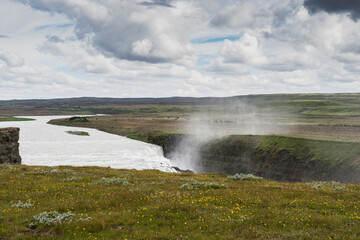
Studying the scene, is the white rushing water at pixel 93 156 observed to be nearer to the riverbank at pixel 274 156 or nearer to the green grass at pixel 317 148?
the riverbank at pixel 274 156

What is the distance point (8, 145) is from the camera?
134 ft

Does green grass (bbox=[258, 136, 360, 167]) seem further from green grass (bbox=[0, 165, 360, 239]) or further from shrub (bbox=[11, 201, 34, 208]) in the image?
shrub (bbox=[11, 201, 34, 208])

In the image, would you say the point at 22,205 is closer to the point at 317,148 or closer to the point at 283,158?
the point at 283,158

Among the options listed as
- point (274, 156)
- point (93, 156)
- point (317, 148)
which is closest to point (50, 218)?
point (317, 148)

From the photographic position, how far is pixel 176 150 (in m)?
86.7

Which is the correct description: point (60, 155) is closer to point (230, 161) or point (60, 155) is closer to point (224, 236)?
point (230, 161)

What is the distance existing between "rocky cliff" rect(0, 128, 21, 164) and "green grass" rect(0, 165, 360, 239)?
22.7m

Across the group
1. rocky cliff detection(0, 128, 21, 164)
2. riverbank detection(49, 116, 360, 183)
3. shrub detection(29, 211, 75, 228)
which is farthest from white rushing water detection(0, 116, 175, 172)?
shrub detection(29, 211, 75, 228)

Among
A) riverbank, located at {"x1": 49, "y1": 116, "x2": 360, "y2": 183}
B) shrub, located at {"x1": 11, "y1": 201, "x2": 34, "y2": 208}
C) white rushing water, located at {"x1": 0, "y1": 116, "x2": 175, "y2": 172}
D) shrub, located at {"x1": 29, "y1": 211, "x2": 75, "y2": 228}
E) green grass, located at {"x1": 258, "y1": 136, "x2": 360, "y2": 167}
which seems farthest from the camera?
white rushing water, located at {"x1": 0, "y1": 116, "x2": 175, "y2": 172}

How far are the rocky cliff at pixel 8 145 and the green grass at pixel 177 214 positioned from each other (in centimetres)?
2268

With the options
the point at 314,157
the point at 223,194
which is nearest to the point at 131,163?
the point at 314,157

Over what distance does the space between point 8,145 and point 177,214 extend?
35025 millimetres

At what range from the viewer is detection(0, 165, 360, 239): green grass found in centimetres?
1154

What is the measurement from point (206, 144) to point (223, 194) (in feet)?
202
